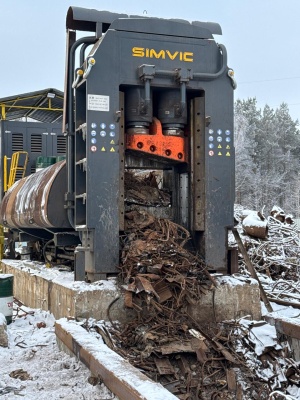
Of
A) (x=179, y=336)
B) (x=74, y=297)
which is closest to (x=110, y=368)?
(x=179, y=336)

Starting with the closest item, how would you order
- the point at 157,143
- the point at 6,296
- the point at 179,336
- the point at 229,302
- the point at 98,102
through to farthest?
the point at 179,336, the point at 229,302, the point at 98,102, the point at 157,143, the point at 6,296

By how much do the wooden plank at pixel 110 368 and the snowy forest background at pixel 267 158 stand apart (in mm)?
50997

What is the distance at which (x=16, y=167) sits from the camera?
13.0 meters

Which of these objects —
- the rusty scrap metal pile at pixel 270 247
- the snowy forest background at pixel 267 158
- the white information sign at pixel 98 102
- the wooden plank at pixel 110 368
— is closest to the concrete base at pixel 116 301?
the wooden plank at pixel 110 368

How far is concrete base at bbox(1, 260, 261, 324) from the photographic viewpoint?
641 centimetres

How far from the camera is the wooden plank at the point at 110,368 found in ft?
12.5

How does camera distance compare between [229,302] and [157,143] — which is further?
[157,143]

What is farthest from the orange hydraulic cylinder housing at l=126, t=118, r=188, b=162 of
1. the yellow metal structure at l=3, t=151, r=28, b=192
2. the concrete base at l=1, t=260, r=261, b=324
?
the yellow metal structure at l=3, t=151, r=28, b=192

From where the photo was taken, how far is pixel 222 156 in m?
7.43

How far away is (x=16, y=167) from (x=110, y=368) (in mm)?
9251

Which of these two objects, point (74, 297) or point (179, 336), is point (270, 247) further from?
point (74, 297)

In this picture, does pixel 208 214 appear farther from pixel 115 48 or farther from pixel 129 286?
pixel 115 48

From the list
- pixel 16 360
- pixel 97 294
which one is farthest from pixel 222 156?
pixel 16 360

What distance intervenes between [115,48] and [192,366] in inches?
148
